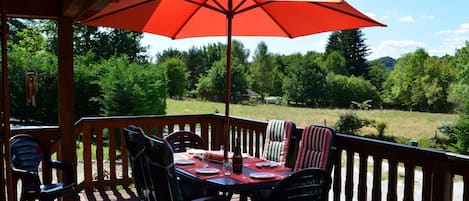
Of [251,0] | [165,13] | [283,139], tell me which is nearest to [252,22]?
[251,0]

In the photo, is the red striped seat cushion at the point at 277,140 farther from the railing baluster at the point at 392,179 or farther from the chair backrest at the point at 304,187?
the chair backrest at the point at 304,187

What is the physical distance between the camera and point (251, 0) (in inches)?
146

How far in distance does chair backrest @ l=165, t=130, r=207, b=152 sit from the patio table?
2.37 feet

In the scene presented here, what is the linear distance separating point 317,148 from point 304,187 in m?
0.85

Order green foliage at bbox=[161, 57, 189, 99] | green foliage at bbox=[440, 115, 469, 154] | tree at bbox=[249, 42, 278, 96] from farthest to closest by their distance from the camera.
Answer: tree at bbox=[249, 42, 278, 96]
green foliage at bbox=[161, 57, 189, 99]
green foliage at bbox=[440, 115, 469, 154]

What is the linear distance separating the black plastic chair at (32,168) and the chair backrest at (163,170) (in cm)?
137

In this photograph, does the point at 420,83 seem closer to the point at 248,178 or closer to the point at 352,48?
the point at 352,48

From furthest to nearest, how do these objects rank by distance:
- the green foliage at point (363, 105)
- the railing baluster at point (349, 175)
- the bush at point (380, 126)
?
the green foliage at point (363, 105)
the bush at point (380, 126)
the railing baluster at point (349, 175)

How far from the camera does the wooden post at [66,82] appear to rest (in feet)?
12.8

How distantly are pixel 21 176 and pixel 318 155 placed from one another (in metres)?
2.36

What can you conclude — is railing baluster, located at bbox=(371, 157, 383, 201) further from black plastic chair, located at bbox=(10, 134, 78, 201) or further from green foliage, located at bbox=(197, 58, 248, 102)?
green foliage, located at bbox=(197, 58, 248, 102)

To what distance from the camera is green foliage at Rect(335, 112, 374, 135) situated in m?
24.3

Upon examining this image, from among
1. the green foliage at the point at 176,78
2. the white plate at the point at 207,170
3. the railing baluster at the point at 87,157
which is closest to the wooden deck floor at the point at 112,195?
the railing baluster at the point at 87,157

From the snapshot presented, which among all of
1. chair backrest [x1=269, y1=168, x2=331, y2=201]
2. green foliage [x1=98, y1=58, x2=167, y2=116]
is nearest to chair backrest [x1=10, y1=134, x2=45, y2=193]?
chair backrest [x1=269, y1=168, x2=331, y2=201]
